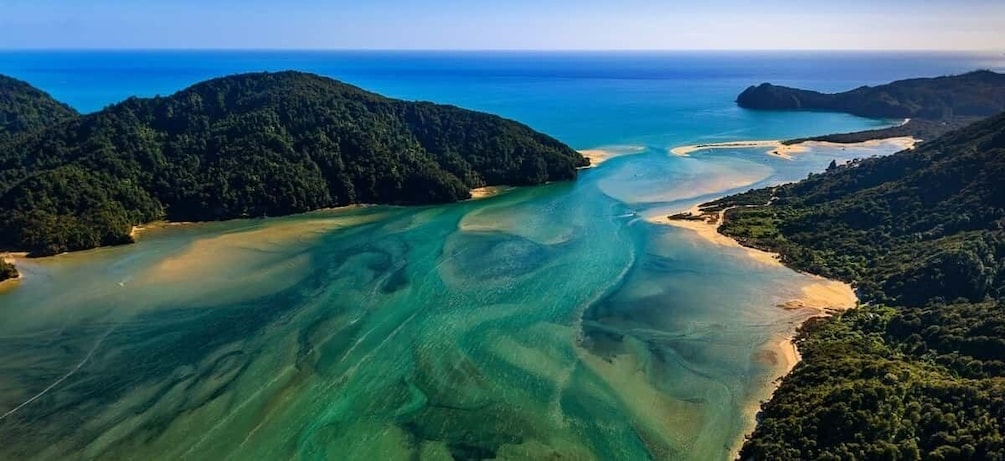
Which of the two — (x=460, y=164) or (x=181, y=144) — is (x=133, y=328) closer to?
(x=181, y=144)

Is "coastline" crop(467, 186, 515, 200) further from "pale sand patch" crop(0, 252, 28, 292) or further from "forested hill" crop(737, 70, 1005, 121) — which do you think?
"forested hill" crop(737, 70, 1005, 121)

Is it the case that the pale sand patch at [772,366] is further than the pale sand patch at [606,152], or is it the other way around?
the pale sand patch at [606,152]

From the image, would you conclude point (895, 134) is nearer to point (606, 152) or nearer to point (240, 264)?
point (606, 152)

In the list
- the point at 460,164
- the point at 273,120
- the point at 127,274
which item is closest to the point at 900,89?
the point at 460,164

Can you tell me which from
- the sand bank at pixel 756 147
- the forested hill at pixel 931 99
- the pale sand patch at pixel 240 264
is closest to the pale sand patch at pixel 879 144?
the sand bank at pixel 756 147

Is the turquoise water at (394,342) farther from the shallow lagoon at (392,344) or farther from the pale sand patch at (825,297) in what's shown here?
the pale sand patch at (825,297)

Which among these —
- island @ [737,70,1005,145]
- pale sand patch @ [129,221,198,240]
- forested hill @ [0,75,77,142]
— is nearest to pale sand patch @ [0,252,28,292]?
pale sand patch @ [129,221,198,240]

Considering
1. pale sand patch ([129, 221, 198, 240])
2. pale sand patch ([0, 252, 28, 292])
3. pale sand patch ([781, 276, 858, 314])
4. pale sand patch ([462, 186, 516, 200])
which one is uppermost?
pale sand patch ([462, 186, 516, 200])
